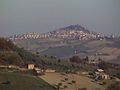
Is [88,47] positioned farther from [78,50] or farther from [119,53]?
[119,53]

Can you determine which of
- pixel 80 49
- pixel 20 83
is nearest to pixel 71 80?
pixel 20 83

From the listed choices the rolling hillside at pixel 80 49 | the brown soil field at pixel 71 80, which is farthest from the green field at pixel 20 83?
the rolling hillside at pixel 80 49


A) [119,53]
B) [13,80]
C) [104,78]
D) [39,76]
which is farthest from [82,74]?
[119,53]

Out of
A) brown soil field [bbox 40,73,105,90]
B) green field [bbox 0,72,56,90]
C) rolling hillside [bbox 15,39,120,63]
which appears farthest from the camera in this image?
rolling hillside [bbox 15,39,120,63]

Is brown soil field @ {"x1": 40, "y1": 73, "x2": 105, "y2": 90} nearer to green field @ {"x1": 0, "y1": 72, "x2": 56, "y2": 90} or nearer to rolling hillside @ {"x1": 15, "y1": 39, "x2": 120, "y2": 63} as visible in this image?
green field @ {"x1": 0, "y1": 72, "x2": 56, "y2": 90}

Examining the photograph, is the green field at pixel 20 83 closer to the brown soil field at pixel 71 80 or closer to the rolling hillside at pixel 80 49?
the brown soil field at pixel 71 80

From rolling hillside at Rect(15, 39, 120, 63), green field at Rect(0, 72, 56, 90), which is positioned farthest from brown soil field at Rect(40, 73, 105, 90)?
rolling hillside at Rect(15, 39, 120, 63)

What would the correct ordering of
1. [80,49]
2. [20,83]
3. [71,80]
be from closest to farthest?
[20,83] < [71,80] < [80,49]

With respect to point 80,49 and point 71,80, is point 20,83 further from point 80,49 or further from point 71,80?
point 80,49

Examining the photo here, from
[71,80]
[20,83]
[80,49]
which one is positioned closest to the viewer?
[20,83]
